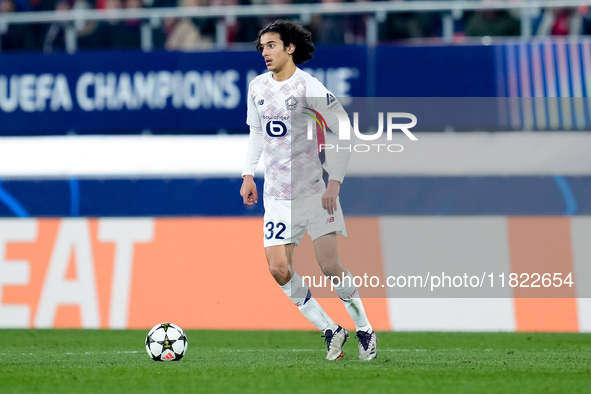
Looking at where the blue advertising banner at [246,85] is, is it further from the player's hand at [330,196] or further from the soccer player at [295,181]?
the player's hand at [330,196]

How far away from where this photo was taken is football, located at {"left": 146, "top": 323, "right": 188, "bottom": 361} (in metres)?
7.57

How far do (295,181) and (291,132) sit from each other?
1.10ft

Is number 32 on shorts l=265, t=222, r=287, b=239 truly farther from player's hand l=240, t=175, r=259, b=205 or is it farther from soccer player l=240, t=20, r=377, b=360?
player's hand l=240, t=175, r=259, b=205

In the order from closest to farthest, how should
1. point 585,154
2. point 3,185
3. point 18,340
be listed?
point 18,340, point 585,154, point 3,185

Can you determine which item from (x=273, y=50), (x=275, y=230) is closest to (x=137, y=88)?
(x=273, y=50)

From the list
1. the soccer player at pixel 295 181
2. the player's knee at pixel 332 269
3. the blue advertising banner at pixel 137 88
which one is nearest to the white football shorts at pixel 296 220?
the soccer player at pixel 295 181

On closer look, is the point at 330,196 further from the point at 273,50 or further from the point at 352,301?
the point at 273,50

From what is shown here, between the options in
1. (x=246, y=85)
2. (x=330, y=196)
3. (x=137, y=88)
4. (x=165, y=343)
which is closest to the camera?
(x=330, y=196)

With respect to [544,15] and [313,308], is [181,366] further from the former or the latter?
[544,15]

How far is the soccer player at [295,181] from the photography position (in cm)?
730

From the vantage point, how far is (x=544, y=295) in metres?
10.4

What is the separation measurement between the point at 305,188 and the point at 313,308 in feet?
2.68

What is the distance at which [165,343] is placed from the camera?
758 centimetres

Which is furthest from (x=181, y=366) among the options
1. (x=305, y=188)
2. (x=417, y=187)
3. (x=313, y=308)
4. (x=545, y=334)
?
(x=417, y=187)
